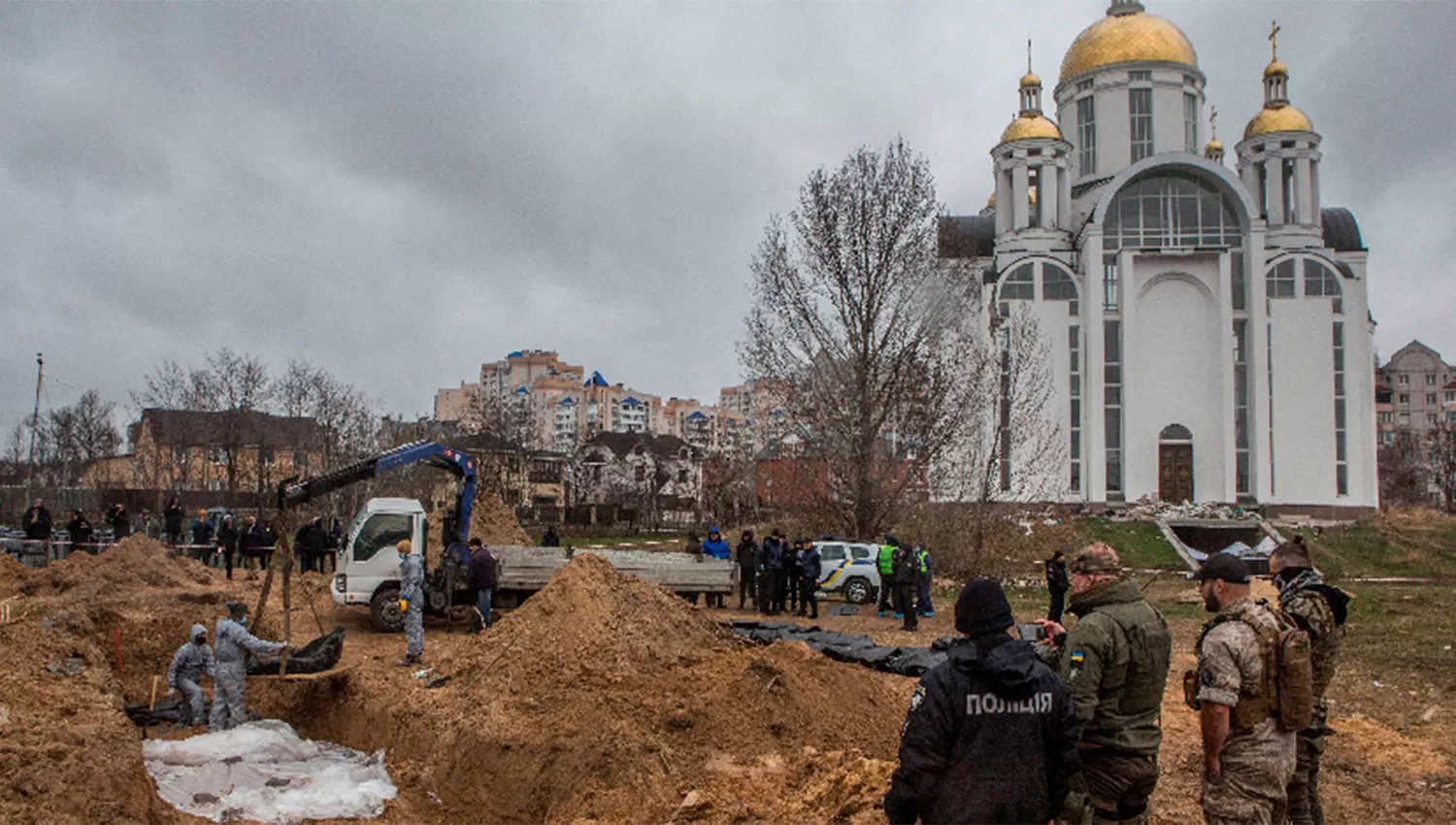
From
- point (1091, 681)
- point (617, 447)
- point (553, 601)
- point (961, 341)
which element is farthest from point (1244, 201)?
point (617, 447)

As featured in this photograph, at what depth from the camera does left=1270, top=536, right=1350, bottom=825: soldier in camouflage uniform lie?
6086mm

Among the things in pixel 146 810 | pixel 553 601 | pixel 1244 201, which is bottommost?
pixel 146 810

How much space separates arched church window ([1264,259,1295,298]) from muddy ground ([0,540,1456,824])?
37.6m

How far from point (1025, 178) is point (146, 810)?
47.4 metres

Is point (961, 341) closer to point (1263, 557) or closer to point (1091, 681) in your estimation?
point (1263, 557)

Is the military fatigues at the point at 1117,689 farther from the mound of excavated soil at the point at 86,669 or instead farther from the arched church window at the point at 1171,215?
the arched church window at the point at 1171,215

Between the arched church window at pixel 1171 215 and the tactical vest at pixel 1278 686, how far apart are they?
4470cm

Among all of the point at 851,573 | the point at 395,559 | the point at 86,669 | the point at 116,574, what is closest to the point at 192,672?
the point at 86,669

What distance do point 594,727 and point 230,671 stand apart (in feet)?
13.5

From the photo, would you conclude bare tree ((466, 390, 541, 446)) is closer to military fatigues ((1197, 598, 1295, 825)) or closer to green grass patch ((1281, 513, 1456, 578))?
green grass patch ((1281, 513, 1456, 578))

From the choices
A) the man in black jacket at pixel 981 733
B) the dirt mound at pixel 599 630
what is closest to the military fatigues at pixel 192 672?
the dirt mound at pixel 599 630

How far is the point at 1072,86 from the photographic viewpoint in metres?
52.3

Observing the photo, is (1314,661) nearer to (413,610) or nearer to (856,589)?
(413,610)

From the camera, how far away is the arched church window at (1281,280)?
46688mm
